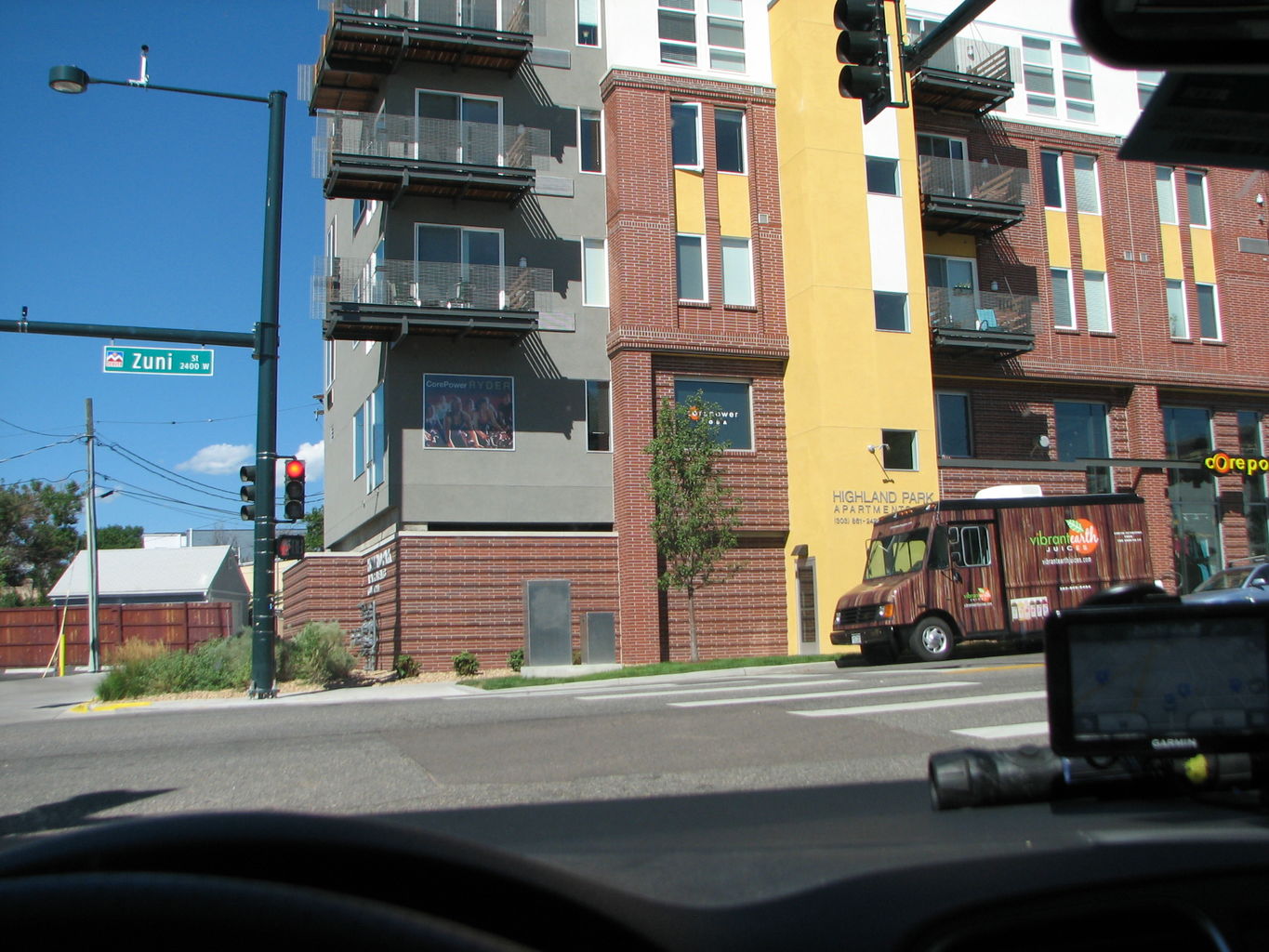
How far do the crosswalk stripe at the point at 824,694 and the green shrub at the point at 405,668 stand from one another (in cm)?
1253

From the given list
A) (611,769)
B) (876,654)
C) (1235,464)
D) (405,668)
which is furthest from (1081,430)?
(611,769)

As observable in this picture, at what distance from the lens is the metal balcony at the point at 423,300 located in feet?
77.7

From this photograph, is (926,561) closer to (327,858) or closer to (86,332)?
(86,332)

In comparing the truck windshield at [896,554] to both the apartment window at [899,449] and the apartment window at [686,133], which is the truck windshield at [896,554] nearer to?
the apartment window at [899,449]

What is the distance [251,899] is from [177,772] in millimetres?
8034

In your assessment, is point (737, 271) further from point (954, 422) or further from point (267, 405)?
point (267, 405)

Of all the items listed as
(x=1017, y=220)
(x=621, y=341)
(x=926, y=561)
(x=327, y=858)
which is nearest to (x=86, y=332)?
(x=621, y=341)

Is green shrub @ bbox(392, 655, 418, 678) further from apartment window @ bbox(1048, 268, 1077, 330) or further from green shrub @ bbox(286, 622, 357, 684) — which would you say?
apartment window @ bbox(1048, 268, 1077, 330)

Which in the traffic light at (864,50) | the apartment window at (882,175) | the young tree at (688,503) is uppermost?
the apartment window at (882,175)

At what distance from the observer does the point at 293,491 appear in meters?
17.7

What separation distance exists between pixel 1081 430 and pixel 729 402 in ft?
33.4

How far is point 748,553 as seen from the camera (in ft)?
86.0

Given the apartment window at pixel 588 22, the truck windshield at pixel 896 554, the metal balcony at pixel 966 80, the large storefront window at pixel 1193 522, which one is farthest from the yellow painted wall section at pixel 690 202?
the large storefront window at pixel 1193 522

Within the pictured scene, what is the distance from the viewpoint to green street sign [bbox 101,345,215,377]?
55.0ft
